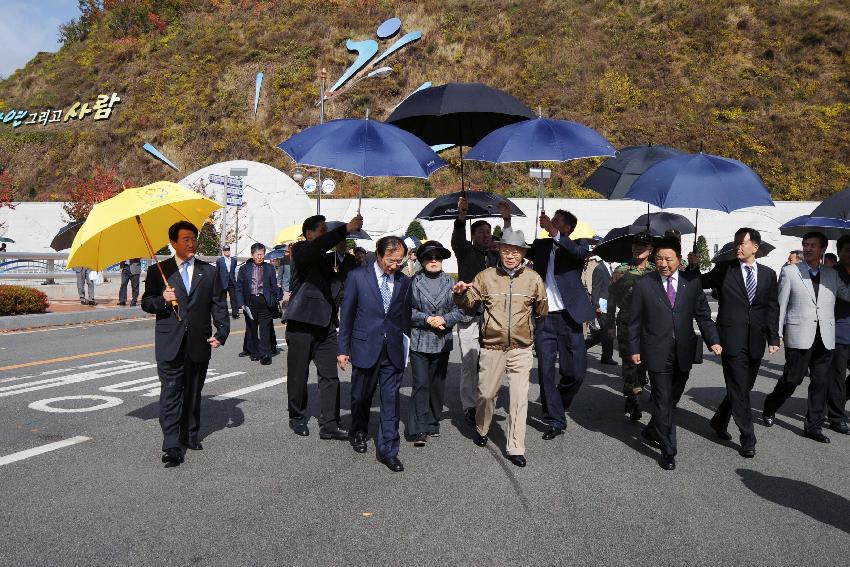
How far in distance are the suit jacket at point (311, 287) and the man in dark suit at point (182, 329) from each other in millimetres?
646

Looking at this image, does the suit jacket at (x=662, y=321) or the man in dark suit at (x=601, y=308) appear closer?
the suit jacket at (x=662, y=321)

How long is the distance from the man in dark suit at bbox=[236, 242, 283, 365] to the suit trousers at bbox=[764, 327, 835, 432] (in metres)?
6.94

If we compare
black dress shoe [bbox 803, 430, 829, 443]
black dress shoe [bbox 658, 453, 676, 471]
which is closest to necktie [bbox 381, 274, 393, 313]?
black dress shoe [bbox 658, 453, 676, 471]

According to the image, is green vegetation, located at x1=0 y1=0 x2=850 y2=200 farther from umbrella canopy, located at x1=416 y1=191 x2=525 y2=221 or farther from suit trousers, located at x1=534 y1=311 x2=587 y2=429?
suit trousers, located at x1=534 y1=311 x2=587 y2=429

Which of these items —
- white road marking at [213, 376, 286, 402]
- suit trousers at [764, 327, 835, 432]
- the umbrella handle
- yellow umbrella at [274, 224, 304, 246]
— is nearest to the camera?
the umbrella handle

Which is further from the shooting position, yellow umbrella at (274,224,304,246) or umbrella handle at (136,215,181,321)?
yellow umbrella at (274,224,304,246)

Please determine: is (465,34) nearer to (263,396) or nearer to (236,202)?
(236,202)

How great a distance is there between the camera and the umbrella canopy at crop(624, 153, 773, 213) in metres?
5.77

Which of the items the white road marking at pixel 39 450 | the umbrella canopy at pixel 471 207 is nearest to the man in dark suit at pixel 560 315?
the umbrella canopy at pixel 471 207

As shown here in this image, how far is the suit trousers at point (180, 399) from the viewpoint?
5.25 meters

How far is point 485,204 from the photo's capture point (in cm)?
953

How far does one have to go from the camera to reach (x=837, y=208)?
24.6ft

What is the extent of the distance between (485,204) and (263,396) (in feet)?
12.8

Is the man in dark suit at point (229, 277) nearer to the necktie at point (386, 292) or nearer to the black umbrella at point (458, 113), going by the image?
the black umbrella at point (458, 113)
